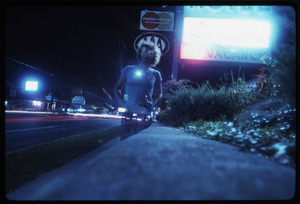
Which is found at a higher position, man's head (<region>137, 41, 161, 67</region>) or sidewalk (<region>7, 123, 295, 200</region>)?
man's head (<region>137, 41, 161, 67</region>)

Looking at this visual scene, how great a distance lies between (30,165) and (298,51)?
8.99 feet

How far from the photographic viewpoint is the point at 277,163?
3.32 feet

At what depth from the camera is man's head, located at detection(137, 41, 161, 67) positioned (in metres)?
1.66

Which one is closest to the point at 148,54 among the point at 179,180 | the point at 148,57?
the point at 148,57

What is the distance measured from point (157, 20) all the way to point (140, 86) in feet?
2.06

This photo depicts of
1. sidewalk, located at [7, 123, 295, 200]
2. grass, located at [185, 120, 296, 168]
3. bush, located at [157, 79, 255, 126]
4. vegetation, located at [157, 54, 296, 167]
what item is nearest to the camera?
sidewalk, located at [7, 123, 295, 200]

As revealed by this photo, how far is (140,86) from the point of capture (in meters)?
1.68

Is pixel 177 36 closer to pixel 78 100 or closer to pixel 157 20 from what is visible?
pixel 157 20

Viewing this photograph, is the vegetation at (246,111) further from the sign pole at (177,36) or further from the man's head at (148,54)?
the man's head at (148,54)

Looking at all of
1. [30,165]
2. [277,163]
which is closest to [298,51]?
[277,163]

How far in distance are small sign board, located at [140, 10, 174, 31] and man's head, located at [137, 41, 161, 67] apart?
15cm

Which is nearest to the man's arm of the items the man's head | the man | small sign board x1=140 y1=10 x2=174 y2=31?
the man

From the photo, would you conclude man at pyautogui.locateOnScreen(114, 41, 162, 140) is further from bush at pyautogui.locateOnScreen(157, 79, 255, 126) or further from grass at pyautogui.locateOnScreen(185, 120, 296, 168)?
grass at pyautogui.locateOnScreen(185, 120, 296, 168)

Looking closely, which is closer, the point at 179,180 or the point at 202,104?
the point at 179,180
